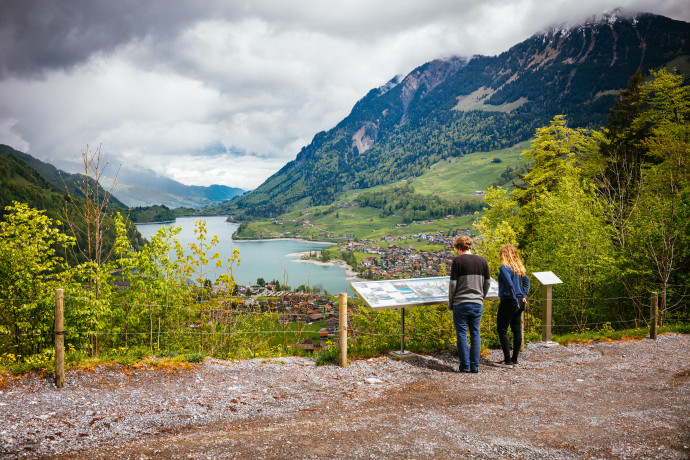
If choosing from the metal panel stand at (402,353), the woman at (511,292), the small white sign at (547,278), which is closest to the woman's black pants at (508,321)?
the woman at (511,292)

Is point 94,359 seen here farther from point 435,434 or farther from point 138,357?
point 435,434

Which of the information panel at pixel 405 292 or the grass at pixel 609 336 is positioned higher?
the information panel at pixel 405 292

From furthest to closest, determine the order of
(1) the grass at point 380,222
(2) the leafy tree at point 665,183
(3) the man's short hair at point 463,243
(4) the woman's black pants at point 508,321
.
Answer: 1. (1) the grass at point 380,222
2. (2) the leafy tree at point 665,183
3. (4) the woman's black pants at point 508,321
4. (3) the man's short hair at point 463,243

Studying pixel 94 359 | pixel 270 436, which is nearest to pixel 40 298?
pixel 94 359

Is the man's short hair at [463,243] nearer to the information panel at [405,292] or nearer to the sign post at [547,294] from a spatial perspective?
the information panel at [405,292]

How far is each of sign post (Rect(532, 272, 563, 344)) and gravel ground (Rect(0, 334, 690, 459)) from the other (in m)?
1.14

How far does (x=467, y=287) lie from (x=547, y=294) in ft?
10.7

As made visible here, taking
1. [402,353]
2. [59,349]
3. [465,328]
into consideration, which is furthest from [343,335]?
[59,349]

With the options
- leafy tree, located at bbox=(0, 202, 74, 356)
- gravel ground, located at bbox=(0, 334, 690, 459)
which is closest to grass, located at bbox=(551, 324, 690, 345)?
gravel ground, located at bbox=(0, 334, 690, 459)

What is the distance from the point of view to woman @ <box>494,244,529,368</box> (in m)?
6.88

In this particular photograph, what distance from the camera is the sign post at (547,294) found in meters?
8.39

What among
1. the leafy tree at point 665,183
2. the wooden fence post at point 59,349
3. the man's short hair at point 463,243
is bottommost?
the wooden fence post at point 59,349

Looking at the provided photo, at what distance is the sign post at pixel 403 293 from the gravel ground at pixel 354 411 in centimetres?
128

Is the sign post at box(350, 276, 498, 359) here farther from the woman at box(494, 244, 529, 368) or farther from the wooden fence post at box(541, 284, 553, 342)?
the wooden fence post at box(541, 284, 553, 342)
